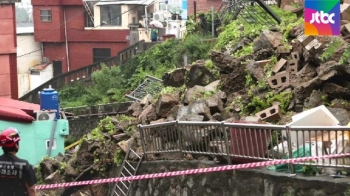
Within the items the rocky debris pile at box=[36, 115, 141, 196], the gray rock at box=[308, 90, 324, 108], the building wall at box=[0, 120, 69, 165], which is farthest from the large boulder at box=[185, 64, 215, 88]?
the building wall at box=[0, 120, 69, 165]

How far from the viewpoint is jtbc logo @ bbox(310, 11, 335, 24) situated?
439 inches

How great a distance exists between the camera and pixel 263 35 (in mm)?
15203

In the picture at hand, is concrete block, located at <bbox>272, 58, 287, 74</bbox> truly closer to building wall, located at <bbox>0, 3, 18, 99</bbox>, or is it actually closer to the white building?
building wall, located at <bbox>0, 3, 18, 99</bbox>

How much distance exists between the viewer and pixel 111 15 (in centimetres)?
5291

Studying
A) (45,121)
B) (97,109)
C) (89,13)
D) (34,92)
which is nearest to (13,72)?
(97,109)

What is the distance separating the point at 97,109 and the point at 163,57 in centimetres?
576

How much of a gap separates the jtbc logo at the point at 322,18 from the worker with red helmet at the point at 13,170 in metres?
4.98

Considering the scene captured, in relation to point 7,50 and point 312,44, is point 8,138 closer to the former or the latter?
point 312,44

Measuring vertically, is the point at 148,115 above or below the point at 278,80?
below

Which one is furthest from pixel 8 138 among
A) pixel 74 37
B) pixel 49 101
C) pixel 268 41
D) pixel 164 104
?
pixel 74 37

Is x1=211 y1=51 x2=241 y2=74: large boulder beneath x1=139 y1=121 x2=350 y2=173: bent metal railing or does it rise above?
above

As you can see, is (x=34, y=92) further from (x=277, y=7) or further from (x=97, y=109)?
(x=277, y=7)

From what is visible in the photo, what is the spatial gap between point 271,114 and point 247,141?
1.72 m

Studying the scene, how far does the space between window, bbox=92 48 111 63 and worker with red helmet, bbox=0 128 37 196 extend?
44.6 m
